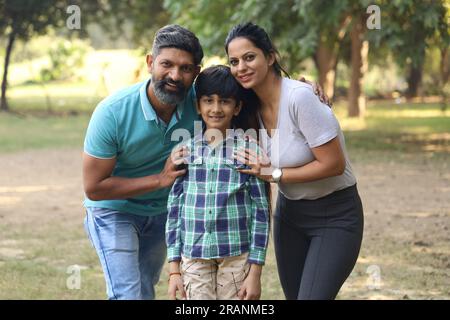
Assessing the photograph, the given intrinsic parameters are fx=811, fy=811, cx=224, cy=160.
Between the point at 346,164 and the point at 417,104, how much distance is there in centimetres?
2693

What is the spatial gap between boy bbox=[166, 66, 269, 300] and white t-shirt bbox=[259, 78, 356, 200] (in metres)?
0.13

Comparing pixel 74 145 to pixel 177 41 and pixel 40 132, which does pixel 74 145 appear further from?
pixel 177 41

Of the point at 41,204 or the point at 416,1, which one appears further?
the point at 416,1

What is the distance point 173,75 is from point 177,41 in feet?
0.55

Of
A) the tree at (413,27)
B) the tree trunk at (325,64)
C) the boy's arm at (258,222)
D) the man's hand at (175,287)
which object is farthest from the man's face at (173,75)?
the tree trunk at (325,64)

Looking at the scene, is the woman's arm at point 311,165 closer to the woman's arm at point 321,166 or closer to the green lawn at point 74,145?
the woman's arm at point 321,166

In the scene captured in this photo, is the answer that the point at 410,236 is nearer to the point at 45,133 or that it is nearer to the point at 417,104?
the point at 45,133

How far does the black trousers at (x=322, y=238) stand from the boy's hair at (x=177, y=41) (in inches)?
32.9

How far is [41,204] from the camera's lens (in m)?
10.2

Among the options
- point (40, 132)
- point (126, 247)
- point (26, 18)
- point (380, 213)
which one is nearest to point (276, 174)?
point (126, 247)

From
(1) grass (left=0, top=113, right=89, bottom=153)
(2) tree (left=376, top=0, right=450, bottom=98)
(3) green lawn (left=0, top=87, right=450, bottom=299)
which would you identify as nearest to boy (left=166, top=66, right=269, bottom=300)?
(3) green lawn (left=0, top=87, right=450, bottom=299)

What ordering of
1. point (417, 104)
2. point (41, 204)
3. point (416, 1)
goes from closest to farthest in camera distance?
point (41, 204), point (416, 1), point (417, 104)

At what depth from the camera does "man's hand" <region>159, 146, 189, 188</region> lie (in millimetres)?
3766
